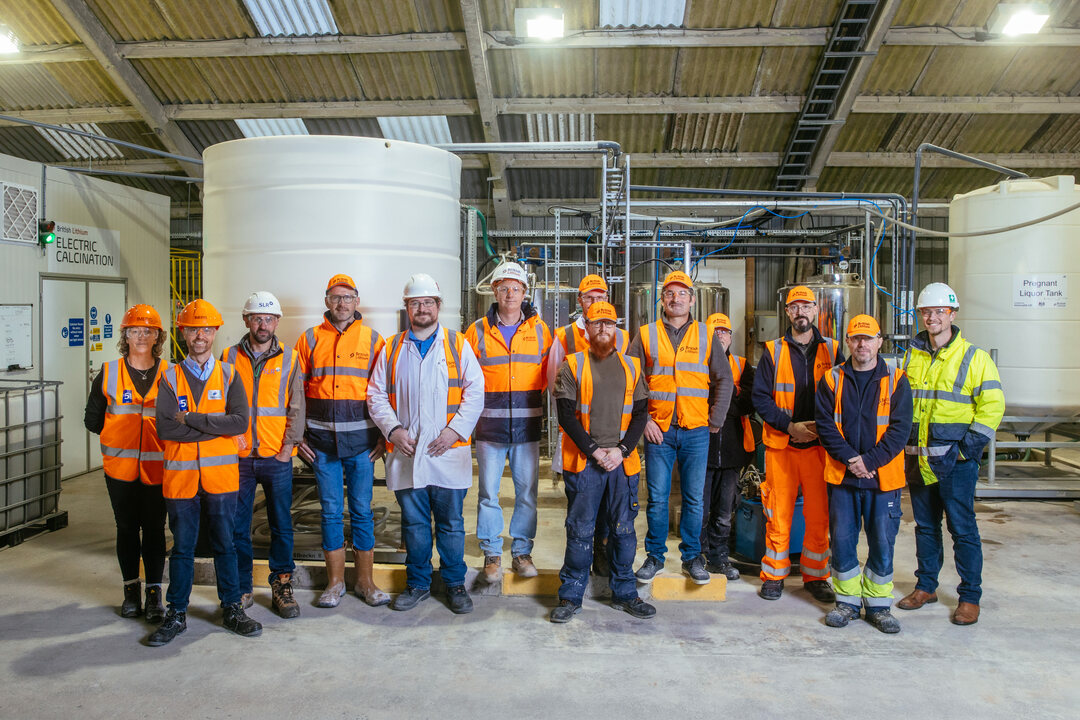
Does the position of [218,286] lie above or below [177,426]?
above

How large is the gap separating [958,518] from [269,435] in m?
3.67

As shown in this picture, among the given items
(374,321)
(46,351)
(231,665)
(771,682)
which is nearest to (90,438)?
(46,351)

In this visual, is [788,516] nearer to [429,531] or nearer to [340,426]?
[429,531]

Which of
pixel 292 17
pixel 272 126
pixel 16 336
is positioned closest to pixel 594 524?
pixel 16 336

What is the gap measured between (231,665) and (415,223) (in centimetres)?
266

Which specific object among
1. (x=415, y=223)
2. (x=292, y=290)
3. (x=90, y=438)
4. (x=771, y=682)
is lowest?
(x=771, y=682)

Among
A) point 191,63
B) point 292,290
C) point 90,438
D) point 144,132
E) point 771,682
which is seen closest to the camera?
point 771,682

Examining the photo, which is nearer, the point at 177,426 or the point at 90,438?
the point at 177,426

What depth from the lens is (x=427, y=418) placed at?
4.29 m

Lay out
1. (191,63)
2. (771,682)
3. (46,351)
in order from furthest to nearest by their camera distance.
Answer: (191,63)
(46,351)
(771,682)

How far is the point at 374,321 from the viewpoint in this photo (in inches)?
192

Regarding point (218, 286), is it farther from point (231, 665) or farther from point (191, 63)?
point (191, 63)

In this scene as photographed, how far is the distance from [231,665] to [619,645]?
72.3 inches

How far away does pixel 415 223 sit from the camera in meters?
4.96
